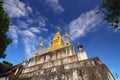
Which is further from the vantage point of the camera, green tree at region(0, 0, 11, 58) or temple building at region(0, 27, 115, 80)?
green tree at region(0, 0, 11, 58)

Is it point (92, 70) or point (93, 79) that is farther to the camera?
point (92, 70)

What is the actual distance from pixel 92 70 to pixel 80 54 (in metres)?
4.02

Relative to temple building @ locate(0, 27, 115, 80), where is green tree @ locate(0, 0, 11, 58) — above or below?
above

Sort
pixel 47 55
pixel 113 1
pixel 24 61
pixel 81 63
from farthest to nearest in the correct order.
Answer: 1. pixel 24 61
2. pixel 47 55
3. pixel 81 63
4. pixel 113 1

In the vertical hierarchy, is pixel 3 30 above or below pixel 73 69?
above

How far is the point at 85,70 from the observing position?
28.7 ft

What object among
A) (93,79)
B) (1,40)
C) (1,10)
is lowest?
(93,79)

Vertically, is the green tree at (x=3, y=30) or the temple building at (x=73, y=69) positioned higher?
the green tree at (x=3, y=30)

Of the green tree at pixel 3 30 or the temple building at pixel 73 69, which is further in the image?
the green tree at pixel 3 30

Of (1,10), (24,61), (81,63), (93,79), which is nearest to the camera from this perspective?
(93,79)

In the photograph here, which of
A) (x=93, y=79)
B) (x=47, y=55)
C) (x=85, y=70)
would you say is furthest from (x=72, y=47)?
(x=93, y=79)

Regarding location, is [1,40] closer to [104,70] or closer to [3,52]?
[3,52]

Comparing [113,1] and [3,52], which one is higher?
[113,1]

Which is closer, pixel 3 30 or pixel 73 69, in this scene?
pixel 73 69
